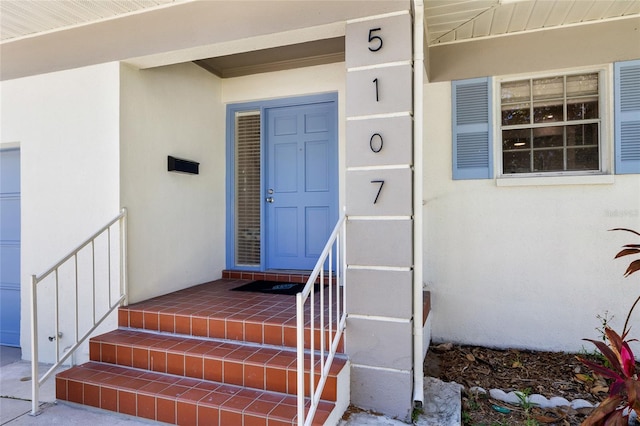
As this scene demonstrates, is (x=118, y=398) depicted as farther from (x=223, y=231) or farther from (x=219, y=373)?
(x=223, y=231)

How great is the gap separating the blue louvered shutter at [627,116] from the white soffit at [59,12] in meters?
3.56

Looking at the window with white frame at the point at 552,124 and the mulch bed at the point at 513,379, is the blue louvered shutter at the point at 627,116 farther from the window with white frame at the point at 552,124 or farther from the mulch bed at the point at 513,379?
the mulch bed at the point at 513,379

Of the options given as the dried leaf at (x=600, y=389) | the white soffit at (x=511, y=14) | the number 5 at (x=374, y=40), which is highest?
the white soffit at (x=511, y=14)

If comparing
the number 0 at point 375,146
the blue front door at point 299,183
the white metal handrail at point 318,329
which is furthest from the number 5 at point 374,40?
the blue front door at point 299,183

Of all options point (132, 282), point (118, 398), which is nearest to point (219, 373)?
point (118, 398)

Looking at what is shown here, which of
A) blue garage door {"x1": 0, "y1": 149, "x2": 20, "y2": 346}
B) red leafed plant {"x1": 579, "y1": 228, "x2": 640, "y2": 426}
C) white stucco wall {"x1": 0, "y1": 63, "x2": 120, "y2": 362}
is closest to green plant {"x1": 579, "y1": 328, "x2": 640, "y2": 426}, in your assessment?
red leafed plant {"x1": 579, "y1": 228, "x2": 640, "y2": 426}

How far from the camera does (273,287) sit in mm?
3619

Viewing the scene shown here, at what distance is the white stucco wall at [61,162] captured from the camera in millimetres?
3027

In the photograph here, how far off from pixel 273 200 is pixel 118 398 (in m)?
2.36

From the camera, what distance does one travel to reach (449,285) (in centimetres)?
329

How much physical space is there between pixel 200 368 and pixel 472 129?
2.93m

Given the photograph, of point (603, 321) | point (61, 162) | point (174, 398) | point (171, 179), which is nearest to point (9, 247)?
point (61, 162)

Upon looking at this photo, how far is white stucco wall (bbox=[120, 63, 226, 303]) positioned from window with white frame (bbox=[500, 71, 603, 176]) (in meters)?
3.00

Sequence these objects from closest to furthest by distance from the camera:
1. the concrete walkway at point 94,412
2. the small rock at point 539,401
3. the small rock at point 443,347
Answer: the concrete walkway at point 94,412 → the small rock at point 539,401 → the small rock at point 443,347
